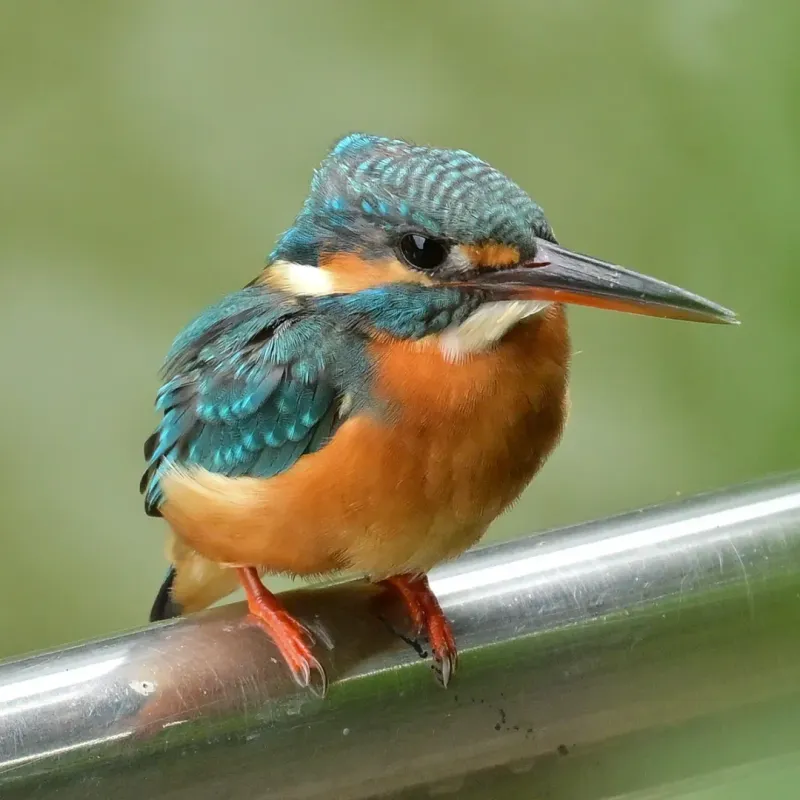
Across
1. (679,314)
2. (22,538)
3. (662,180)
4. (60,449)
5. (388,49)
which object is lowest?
(22,538)

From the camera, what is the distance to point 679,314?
887 mm

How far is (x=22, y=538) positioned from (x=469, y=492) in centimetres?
139

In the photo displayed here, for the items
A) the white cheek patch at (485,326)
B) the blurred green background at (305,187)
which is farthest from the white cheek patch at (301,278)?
the blurred green background at (305,187)

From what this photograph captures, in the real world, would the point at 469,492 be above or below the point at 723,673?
above

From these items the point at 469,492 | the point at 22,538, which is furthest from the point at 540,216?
the point at 22,538

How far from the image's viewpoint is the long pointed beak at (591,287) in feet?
2.84

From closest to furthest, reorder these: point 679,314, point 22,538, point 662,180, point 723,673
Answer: point 679,314
point 723,673
point 22,538
point 662,180

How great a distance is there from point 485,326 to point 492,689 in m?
0.34

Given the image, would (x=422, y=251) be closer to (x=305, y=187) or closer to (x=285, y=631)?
(x=285, y=631)

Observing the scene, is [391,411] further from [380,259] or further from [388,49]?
[388,49]

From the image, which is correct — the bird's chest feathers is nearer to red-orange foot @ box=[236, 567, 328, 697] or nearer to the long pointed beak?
the long pointed beak

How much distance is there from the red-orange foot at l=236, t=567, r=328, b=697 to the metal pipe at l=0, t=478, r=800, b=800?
13 mm

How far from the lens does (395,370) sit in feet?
3.01

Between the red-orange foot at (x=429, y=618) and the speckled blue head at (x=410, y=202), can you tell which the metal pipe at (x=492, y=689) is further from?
the speckled blue head at (x=410, y=202)
